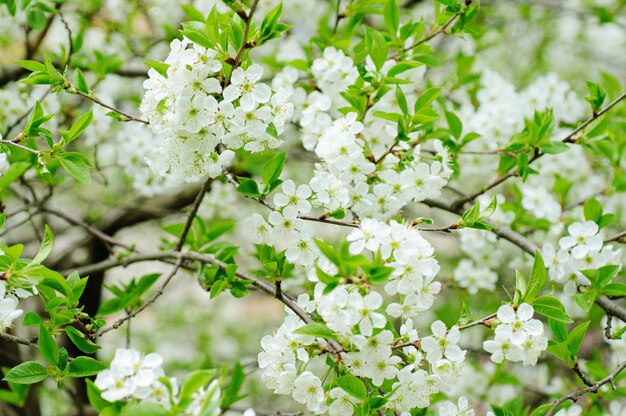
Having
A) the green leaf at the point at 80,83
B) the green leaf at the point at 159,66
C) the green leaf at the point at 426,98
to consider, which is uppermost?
the green leaf at the point at 159,66

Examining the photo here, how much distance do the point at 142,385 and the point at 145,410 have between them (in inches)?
3.5

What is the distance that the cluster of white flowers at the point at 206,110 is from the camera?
1562 mm

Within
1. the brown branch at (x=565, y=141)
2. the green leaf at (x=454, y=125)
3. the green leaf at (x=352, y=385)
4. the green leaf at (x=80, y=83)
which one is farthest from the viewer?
the green leaf at (x=454, y=125)

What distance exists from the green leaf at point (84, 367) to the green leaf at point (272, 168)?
2.05 ft

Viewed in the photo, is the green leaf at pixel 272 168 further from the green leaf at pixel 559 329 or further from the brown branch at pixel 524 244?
the green leaf at pixel 559 329

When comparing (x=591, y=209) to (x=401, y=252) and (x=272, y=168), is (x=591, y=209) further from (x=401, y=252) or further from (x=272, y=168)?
(x=272, y=168)

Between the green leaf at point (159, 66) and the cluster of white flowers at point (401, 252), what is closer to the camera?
the cluster of white flowers at point (401, 252)

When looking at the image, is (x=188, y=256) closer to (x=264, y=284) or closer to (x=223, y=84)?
(x=264, y=284)

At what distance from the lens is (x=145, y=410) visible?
125 cm

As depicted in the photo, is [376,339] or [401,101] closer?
[376,339]

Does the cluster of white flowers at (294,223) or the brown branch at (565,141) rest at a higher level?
the cluster of white flowers at (294,223)

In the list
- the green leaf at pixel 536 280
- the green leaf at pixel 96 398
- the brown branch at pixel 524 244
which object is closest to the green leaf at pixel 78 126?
the green leaf at pixel 96 398

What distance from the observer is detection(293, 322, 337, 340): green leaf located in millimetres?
1429

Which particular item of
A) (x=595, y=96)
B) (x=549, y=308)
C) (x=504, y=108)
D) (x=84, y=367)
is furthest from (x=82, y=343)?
(x=504, y=108)
